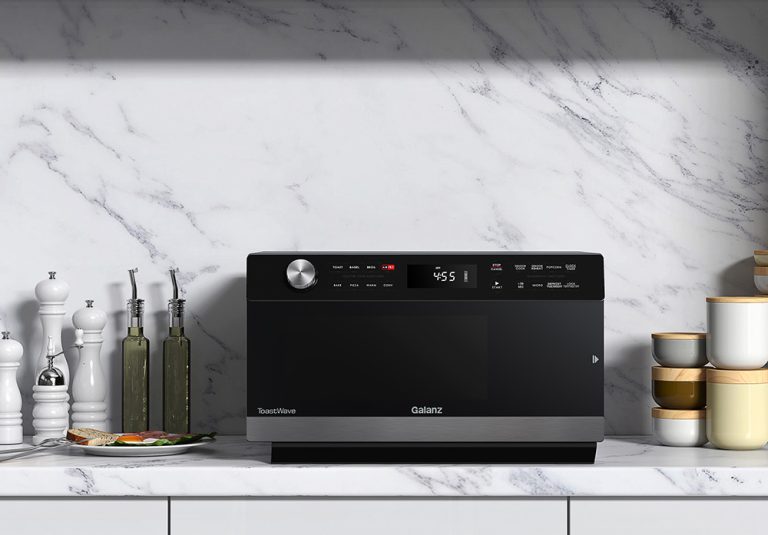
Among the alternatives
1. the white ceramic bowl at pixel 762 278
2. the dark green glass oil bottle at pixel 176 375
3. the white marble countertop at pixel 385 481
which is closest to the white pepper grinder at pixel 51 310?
the dark green glass oil bottle at pixel 176 375

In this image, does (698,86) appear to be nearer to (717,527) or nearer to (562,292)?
(562,292)

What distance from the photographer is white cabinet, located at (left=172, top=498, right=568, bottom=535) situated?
4.07ft

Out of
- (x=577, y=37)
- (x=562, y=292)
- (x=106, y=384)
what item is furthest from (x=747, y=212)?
(x=106, y=384)

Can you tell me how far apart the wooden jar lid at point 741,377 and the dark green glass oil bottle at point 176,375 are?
0.81 meters

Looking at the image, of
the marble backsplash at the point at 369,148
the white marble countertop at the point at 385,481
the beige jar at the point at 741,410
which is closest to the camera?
the white marble countertop at the point at 385,481

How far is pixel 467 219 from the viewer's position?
163cm

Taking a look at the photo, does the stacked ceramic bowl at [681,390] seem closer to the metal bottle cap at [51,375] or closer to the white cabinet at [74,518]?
the white cabinet at [74,518]

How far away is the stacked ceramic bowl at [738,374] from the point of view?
1381 millimetres

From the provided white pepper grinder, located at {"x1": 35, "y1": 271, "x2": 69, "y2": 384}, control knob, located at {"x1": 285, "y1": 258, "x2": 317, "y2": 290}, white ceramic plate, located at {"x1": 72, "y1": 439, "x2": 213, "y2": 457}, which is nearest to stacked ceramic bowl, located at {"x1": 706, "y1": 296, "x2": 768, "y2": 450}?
control knob, located at {"x1": 285, "y1": 258, "x2": 317, "y2": 290}

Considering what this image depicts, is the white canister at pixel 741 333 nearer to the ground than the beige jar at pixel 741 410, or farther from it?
farther from it

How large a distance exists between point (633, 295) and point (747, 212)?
24 centimetres

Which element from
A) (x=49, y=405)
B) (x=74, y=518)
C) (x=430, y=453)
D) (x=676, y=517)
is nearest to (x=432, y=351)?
(x=430, y=453)

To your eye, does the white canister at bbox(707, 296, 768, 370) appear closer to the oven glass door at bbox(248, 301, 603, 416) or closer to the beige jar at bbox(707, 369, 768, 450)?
the beige jar at bbox(707, 369, 768, 450)

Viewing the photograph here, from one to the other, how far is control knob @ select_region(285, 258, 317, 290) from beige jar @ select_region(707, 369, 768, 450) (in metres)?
0.61
